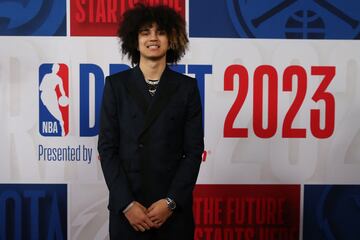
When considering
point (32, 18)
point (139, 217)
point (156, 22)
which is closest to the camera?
point (139, 217)

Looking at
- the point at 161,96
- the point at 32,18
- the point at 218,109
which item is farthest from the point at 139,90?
the point at 32,18

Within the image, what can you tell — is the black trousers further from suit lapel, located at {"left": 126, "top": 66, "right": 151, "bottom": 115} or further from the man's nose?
the man's nose

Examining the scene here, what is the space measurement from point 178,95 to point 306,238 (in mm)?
1268

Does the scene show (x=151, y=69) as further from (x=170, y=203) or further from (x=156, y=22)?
(x=170, y=203)

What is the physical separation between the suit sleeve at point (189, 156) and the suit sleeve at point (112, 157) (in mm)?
144

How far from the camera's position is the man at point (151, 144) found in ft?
4.39

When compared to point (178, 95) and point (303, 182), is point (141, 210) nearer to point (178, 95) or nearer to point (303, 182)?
point (178, 95)

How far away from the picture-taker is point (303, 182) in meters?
2.21

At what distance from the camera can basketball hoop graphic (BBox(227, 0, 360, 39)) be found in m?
2.15

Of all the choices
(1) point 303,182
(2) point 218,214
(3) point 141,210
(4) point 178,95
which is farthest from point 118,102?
(1) point 303,182

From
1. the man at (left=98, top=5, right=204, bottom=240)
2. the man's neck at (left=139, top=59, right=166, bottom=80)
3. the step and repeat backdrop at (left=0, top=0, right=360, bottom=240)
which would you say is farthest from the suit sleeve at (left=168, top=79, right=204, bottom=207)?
the step and repeat backdrop at (left=0, top=0, right=360, bottom=240)

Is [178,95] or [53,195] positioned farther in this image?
[53,195]

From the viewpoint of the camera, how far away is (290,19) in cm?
216

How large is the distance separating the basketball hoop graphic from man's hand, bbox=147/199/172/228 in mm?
1107
